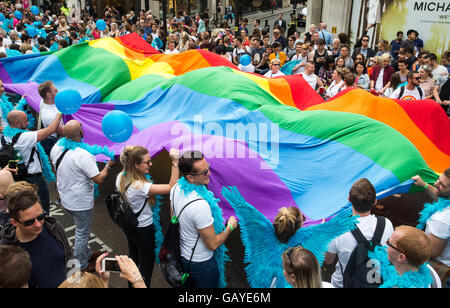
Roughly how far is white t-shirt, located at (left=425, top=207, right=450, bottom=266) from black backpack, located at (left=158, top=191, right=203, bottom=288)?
1750mm

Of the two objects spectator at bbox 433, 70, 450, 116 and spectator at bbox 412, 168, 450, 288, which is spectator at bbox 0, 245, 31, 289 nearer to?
spectator at bbox 412, 168, 450, 288

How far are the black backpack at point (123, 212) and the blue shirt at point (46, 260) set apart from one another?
0.63m

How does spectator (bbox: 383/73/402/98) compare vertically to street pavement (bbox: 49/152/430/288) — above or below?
above

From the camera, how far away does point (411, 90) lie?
18.8ft

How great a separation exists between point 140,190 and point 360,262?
174cm

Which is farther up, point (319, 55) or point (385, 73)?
point (319, 55)

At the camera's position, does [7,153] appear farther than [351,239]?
Yes

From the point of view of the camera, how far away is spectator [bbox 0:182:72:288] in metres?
2.41

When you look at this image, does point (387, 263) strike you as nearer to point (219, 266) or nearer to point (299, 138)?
point (219, 266)

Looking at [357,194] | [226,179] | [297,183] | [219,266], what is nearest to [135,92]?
[226,179]

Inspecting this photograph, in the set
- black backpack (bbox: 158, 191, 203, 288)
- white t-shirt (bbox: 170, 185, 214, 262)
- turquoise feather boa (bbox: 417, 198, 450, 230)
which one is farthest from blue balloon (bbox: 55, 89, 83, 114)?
turquoise feather boa (bbox: 417, 198, 450, 230)

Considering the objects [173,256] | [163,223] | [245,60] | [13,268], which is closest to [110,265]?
[13,268]

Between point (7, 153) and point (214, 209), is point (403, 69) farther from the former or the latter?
point (7, 153)
